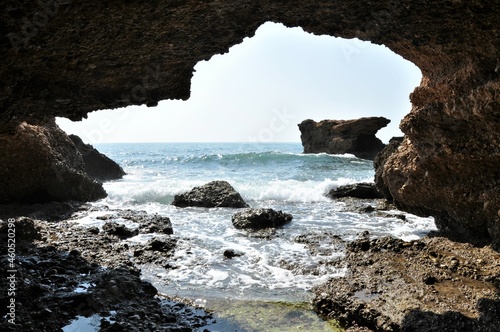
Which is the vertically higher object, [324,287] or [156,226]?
[156,226]

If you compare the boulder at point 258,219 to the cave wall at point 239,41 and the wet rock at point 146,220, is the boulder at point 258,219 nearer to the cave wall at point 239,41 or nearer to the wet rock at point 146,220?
the wet rock at point 146,220

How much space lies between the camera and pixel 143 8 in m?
4.43

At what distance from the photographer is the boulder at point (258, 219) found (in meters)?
10.1

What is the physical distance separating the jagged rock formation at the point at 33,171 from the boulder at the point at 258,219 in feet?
17.9

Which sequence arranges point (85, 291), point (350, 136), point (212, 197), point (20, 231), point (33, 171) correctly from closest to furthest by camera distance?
point (85, 291), point (20, 231), point (33, 171), point (212, 197), point (350, 136)

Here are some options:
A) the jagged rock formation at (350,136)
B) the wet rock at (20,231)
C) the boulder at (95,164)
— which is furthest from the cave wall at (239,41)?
the jagged rock formation at (350,136)

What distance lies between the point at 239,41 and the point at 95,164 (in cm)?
1880

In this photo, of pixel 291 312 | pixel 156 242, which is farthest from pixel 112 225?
pixel 291 312

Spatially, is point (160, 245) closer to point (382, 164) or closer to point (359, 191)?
point (382, 164)

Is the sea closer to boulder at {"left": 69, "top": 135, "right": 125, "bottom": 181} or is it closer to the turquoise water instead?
the turquoise water

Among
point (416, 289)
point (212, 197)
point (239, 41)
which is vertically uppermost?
point (239, 41)

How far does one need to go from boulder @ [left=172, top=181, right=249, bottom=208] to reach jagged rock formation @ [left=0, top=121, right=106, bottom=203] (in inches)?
140

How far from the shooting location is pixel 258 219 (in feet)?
33.4

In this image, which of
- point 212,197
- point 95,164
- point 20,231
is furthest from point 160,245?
point 95,164
